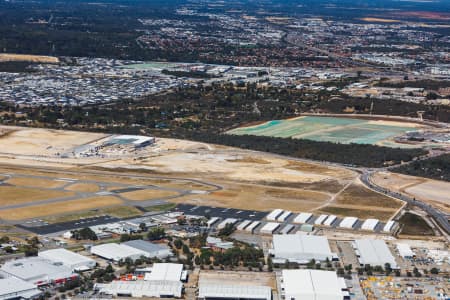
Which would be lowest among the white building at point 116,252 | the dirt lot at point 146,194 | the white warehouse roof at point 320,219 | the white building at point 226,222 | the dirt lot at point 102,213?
the dirt lot at point 146,194

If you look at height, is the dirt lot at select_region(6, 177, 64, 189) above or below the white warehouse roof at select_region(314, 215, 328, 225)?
below

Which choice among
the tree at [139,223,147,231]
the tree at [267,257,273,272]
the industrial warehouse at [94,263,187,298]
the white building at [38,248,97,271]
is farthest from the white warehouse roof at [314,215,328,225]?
the white building at [38,248,97,271]

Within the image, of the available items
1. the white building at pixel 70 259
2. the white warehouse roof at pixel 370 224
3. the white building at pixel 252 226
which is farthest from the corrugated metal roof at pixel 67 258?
the white warehouse roof at pixel 370 224

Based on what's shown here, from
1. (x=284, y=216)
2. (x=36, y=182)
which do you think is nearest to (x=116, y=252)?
(x=284, y=216)

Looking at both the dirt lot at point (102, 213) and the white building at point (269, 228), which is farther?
the dirt lot at point (102, 213)

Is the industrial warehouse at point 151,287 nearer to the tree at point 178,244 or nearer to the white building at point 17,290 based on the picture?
the white building at point 17,290

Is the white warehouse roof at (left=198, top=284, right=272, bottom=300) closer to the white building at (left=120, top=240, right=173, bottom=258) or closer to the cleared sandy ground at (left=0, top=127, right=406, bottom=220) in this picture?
the white building at (left=120, top=240, right=173, bottom=258)

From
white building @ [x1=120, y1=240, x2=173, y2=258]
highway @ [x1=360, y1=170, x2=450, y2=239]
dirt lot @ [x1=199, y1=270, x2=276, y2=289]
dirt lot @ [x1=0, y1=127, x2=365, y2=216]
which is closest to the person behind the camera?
dirt lot @ [x1=199, y1=270, x2=276, y2=289]

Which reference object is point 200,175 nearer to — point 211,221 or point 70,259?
point 211,221
